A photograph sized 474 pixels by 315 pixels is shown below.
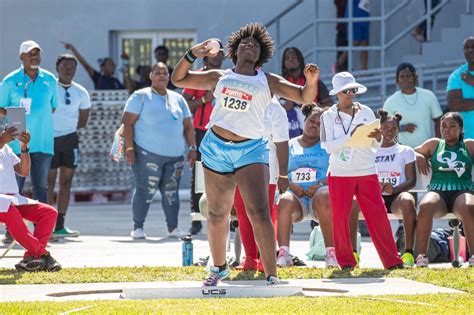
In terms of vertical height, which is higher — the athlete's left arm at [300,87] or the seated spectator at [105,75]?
the seated spectator at [105,75]

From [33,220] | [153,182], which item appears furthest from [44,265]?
[153,182]

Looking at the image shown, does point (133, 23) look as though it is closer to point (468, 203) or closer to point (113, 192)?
point (113, 192)

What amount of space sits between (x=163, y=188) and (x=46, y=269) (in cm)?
451

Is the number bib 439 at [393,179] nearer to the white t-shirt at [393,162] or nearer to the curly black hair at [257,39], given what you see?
the white t-shirt at [393,162]

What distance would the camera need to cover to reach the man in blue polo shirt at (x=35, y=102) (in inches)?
563

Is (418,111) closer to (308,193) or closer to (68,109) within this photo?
(308,193)

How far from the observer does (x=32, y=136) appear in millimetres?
14367

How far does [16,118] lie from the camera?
12.0 m

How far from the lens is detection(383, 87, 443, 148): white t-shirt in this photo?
14719mm

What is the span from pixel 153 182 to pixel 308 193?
337 centimetres

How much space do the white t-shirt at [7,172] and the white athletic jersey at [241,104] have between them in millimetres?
2622

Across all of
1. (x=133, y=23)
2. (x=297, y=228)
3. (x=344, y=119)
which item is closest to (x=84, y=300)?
(x=344, y=119)

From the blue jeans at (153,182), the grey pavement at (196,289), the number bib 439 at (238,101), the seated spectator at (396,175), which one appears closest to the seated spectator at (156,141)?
A: the blue jeans at (153,182)

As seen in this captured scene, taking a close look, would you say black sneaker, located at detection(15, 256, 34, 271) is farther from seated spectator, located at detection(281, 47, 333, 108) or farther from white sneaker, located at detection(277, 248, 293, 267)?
seated spectator, located at detection(281, 47, 333, 108)
